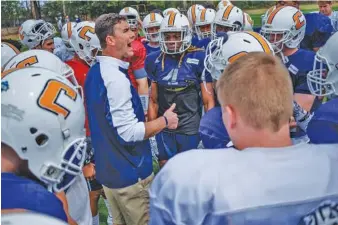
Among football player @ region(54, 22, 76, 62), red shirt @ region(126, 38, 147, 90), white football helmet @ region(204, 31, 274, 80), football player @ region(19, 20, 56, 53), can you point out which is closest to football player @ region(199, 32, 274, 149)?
white football helmet @ region(204, 31, 274, 80)

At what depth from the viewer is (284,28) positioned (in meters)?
3.89

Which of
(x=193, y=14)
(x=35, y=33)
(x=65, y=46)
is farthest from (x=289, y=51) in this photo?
(x=35, y=33)

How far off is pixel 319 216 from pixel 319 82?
134 cm

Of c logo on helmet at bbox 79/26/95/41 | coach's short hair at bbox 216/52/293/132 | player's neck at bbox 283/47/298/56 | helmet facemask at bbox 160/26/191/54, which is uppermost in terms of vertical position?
coach's short hair at bbox 216/52/293/132

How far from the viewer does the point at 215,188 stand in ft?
3.95

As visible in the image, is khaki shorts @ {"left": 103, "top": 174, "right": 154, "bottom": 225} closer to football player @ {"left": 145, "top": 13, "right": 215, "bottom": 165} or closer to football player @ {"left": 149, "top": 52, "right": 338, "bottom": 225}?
football player @ {"left": 145, "top": 13, "right": 215, "bottom": 165}

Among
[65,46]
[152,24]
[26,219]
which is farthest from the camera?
[152,24]

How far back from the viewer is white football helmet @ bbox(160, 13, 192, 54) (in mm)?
3936

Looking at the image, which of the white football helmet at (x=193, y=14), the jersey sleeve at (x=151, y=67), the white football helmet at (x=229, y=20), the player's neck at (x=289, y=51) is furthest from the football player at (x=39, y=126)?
the white football helmet at (x=193, y=14)

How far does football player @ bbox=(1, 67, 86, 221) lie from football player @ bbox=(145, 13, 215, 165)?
6.80 feet

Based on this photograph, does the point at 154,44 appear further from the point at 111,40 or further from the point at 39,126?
the point at 39,126

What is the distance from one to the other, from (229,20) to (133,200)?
106 inches

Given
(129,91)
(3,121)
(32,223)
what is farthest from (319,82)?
(32,223)

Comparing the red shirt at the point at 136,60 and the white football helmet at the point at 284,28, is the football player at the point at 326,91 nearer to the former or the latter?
the white football helmet at the point at 284,28
